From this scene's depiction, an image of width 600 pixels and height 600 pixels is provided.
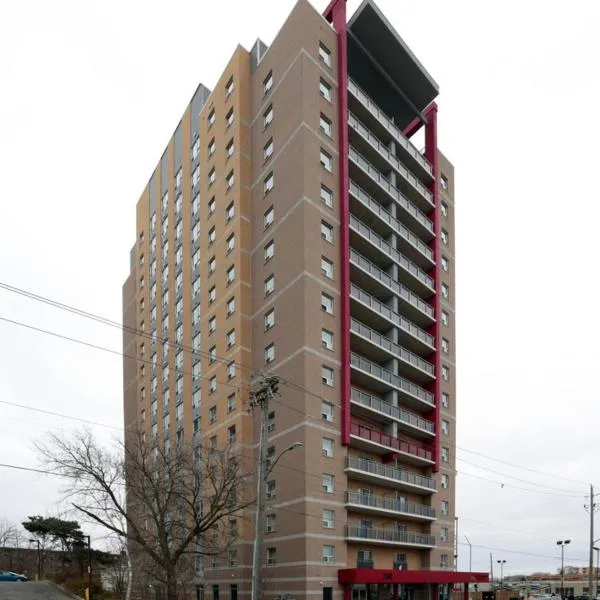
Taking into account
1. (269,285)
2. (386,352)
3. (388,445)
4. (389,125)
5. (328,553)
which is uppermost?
(389,125)

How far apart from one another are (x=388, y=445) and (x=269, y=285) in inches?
647

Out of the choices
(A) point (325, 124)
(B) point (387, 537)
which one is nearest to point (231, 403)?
(B) point (387, 537)

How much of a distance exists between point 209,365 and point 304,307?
54.1 ft

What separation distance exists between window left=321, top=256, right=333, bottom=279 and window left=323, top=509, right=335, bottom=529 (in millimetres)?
17639

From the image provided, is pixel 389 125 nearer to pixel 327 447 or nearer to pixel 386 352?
pixel 386 352

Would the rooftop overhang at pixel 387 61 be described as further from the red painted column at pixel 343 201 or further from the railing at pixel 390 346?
the railing at pixel 390 346

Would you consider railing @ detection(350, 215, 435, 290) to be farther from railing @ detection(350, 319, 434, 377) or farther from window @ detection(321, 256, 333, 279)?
railing @ detection(350, 319, 434, 377)

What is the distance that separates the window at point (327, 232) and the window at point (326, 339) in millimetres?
7533

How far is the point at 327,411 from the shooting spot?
46469mm

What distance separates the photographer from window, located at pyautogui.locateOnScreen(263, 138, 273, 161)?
55.0m

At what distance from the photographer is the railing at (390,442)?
48406 millimetres

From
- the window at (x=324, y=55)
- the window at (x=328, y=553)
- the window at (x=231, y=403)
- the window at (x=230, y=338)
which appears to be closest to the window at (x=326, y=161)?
the window at (x=324, y=55)

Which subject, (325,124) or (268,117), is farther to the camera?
(268,117)

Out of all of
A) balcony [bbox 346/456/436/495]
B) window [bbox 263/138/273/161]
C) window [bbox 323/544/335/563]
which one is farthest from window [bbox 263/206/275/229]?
window [bbox 323/544/335/563]
